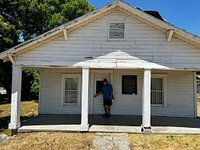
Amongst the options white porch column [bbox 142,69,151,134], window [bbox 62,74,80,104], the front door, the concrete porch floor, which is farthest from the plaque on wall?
white porch column [bbox 142,69,151,134]

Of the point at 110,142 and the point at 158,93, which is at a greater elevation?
the point at 158,93

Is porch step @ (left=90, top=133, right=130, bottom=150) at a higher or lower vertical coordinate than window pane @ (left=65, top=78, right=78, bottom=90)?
lower

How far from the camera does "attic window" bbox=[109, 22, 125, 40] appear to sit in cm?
1029

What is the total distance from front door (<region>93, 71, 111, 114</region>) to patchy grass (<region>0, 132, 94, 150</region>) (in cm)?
425

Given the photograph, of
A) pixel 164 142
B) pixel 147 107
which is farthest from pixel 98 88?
pixel 164 142

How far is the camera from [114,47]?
1022 centimetres

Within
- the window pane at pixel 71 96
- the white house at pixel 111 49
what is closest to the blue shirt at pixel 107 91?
the window pane at pixel 71 96

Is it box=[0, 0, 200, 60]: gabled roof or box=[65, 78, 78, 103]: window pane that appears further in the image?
box=[65, 78, 78, 103]: window pane

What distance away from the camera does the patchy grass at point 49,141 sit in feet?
26.3

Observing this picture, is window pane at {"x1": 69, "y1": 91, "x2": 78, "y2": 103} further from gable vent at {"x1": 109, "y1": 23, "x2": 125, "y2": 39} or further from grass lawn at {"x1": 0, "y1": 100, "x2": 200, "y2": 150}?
gable vent at {"x1": 109, "y1": 23, "x2": 125, "y2": 39}

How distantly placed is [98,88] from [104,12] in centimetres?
491

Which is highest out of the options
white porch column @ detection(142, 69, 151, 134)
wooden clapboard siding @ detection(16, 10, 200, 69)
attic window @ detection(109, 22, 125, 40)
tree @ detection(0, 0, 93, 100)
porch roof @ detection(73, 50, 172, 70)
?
tree @ detection(0, 0, 93, 100)

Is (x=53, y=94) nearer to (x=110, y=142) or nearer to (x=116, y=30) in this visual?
(x=116, y=30)

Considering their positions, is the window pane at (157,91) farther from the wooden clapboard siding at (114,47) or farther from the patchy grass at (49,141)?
the patchy grass at (49,141)
